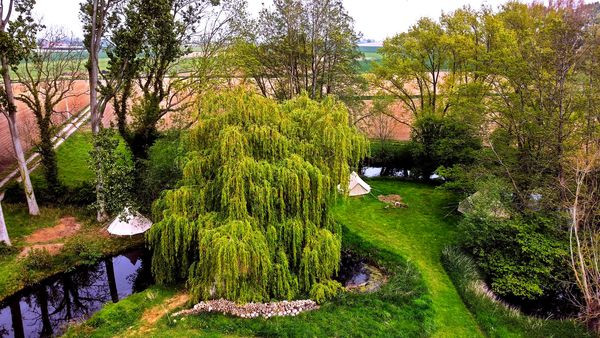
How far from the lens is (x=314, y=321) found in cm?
1206

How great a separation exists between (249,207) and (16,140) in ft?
40.2

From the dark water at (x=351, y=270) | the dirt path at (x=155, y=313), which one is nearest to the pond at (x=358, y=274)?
the dark water at (x=351, y=270)

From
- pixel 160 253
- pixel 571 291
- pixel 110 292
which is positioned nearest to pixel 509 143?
pixel 571 291

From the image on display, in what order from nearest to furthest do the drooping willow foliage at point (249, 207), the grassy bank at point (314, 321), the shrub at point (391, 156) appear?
the grassy bank at point (314, 321)
the drooping willow foliage at point (249, 207)
the shrub at point (391, 156)

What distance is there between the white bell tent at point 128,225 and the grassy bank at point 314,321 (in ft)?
13.4

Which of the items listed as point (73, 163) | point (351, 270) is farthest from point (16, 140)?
point (351, 270)

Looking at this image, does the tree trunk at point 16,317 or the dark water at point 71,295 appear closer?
the tree trunk at point 16,317

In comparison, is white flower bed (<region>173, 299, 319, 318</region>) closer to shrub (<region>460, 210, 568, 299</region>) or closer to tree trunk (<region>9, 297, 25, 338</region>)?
tree trunk (<region>9, 297, 25, 338</region>)

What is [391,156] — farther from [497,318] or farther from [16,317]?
[16,317]

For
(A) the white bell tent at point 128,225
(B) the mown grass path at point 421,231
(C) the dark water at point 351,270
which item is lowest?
(C) the dark water at point 351,270

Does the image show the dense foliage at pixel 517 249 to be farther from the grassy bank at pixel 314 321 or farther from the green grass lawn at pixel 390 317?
the grassy bank at pixel 314 321

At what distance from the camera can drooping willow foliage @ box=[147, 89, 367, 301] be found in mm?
11867

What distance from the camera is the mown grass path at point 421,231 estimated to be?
13.0 metres

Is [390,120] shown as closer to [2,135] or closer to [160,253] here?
[160,253]
